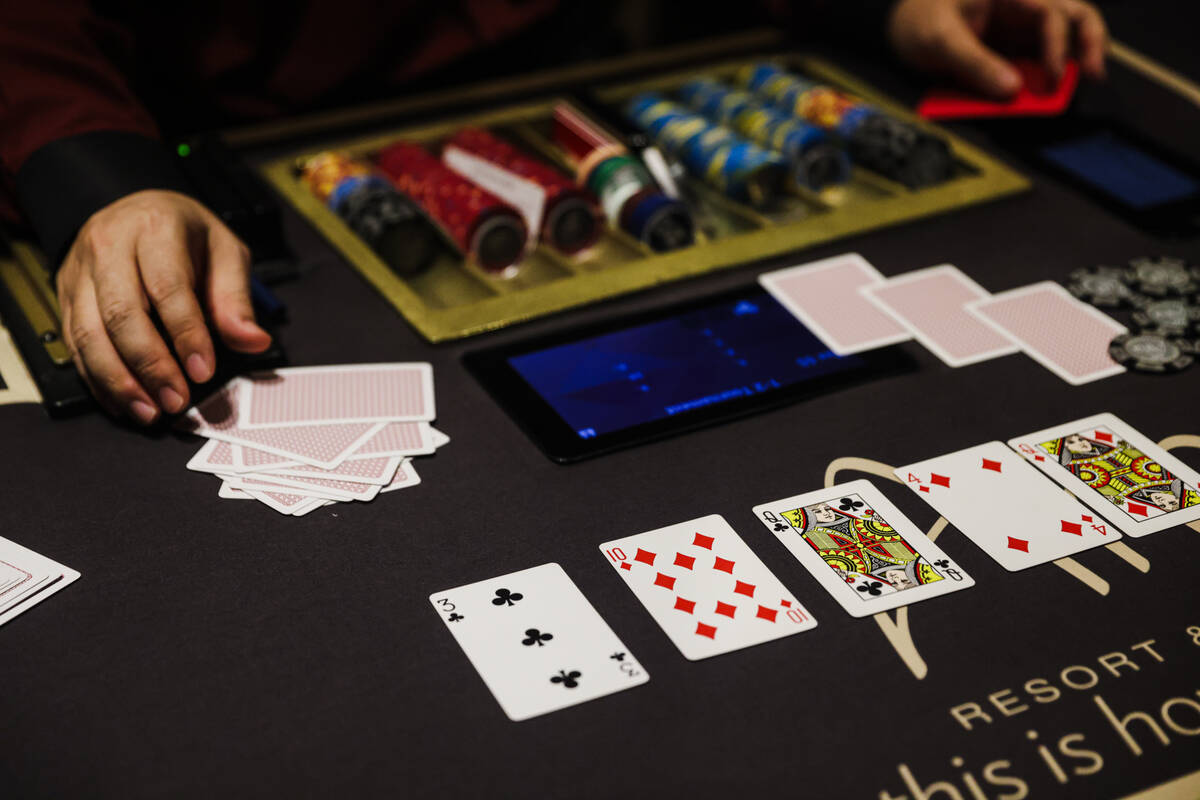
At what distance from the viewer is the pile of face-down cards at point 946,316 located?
1552 mm

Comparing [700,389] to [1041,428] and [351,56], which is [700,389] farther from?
[351,56]

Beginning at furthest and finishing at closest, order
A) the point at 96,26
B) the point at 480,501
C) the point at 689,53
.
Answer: the point at 689,53, the point at 96,26, the point at 480,501

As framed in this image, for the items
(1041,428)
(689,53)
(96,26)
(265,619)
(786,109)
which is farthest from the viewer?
(689,53)

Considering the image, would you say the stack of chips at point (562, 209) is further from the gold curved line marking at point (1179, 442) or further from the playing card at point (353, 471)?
the gold curved line marking at point (1179, 442)

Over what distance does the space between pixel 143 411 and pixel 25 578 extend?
0.26m

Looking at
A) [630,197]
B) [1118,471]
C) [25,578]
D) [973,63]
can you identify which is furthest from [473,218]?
[973,63]

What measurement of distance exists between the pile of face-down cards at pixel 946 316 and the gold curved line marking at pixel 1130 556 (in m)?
0.32

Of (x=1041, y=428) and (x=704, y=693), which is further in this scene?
(x=1041, y=428)

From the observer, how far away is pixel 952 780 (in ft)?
3.23

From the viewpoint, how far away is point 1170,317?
161 cm

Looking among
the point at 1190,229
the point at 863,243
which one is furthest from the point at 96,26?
the point at 1190,229

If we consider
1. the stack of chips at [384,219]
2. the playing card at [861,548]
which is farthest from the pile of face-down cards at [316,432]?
the playing card at [861,548]

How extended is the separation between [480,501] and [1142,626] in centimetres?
69

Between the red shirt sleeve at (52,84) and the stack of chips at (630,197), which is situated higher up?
the red shirt sleeve at (52,84)
